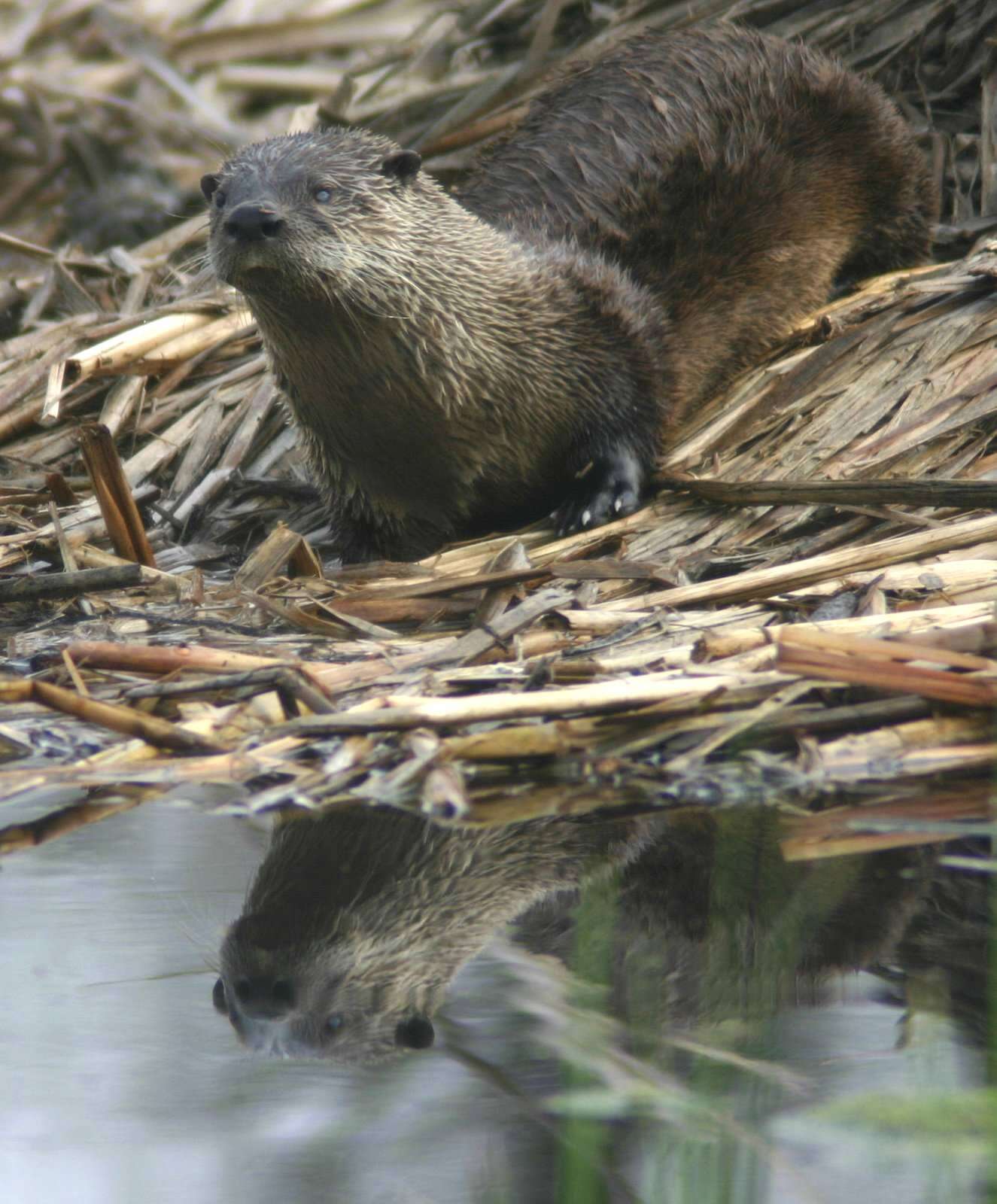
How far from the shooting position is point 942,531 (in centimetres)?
265

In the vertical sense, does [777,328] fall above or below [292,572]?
above

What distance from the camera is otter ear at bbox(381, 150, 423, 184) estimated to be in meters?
3.37

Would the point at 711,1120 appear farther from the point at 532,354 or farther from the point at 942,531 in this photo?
the point at 532,354

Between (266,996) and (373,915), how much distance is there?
223 millimetres

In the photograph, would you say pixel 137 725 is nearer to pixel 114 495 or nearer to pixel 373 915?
pixel 373 915

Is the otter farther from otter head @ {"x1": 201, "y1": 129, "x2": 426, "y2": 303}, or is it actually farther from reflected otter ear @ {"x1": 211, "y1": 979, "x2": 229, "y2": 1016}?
reflected otter ear @ {"x1": 211, "y1": 979, "x2": 229, "y2": 1016}

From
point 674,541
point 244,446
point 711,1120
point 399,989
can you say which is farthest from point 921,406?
point 711,1120

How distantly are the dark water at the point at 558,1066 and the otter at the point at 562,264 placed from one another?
179cm

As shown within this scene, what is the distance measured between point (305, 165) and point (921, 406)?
1375mm

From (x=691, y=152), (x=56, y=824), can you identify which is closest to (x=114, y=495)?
(x=56, y=824)

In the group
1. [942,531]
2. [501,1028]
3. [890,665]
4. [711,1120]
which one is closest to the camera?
[711,1120]

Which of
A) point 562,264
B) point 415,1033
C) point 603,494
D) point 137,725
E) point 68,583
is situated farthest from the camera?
point 562,264

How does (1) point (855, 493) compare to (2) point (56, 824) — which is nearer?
(2) point (56, 824)

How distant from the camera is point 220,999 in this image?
141 centimetres
